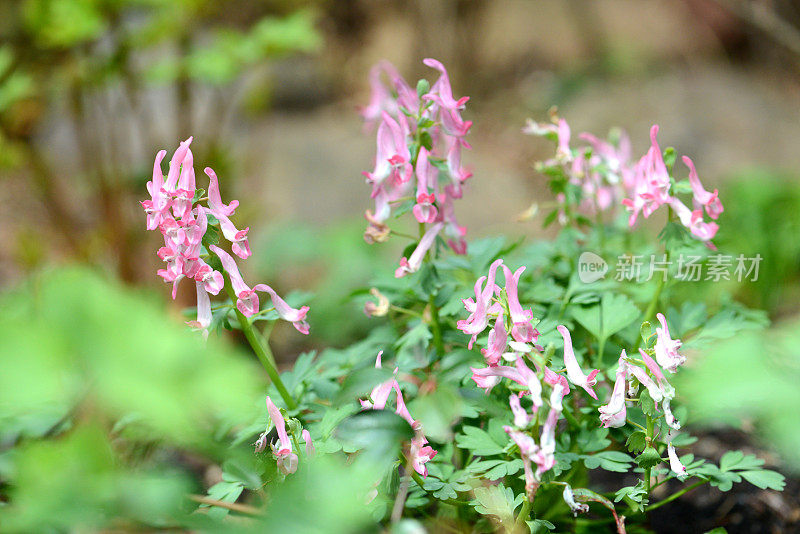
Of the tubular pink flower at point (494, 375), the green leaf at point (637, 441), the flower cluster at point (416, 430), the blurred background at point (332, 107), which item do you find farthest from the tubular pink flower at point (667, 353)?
the blurred background at point (332, 107)

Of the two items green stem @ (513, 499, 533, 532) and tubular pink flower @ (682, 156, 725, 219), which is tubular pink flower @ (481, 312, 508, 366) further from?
tubular pink flower @ (682, 156, 725, 219)

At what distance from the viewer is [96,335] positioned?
50 centimetres

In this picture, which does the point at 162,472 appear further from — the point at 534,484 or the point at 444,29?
the point at 444,29

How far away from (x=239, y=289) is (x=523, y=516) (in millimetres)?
549

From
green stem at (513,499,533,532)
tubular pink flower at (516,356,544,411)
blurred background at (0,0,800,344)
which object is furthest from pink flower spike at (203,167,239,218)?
blurred background at (0,0,800,344)

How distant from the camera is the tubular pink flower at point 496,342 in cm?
88

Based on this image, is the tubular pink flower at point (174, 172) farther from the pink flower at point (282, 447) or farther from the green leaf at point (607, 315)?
the green leaf at point (607, 315)

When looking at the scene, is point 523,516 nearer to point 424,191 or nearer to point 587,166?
point 424,191

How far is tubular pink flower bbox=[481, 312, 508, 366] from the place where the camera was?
2.89 feet

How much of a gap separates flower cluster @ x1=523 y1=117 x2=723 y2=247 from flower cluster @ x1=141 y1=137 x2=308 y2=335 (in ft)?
2.20

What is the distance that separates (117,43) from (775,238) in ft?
10.1

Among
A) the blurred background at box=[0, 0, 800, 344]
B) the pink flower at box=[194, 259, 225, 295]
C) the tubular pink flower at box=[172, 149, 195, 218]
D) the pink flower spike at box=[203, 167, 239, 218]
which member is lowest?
the blurred background at box=[0, 0, 800, 344]

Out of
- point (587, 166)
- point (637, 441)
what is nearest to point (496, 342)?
point (637, 441)

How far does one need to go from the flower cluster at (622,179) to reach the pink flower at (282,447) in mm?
684
